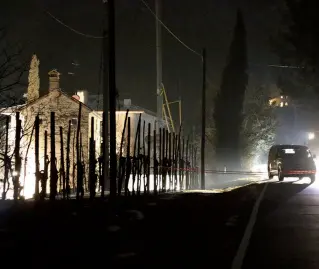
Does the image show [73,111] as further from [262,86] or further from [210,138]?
[262,86]

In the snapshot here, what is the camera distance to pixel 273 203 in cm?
2117

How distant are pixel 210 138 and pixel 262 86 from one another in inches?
511


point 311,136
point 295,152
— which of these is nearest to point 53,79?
point 295,152

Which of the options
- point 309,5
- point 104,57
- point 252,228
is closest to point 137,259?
point 252,228

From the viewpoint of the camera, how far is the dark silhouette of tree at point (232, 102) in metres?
67.4

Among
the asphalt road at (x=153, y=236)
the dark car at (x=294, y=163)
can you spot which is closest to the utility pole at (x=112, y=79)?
the asphalt road at (x=153, y=236)

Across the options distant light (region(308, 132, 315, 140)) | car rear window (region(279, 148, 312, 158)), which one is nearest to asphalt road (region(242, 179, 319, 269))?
car rear window (region(279, 148, 312, 158))

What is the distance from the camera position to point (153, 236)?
494 inches

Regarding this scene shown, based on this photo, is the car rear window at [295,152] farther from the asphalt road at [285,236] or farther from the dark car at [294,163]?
the asphalt road at [285,236]

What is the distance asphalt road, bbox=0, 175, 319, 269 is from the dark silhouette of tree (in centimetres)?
4881

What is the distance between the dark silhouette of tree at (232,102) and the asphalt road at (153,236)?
4881cm

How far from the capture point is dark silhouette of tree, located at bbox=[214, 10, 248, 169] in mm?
67375

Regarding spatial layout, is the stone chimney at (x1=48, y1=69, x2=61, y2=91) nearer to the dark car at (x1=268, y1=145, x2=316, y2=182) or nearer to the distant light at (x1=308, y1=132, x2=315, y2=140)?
the dark car at (x1=268, y1=145, x2=316, y2=182)

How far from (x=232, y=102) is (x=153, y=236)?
57.0m
